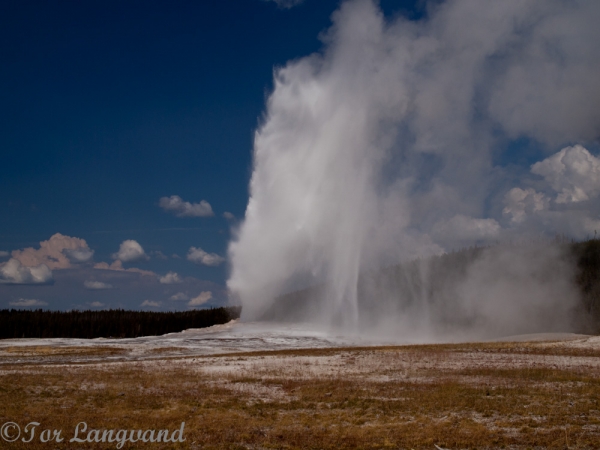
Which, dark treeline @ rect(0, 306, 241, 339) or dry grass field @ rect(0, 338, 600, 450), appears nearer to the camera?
dry grass field @ rect(0, 338, 600, 450)

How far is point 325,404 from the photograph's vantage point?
63.5 ft

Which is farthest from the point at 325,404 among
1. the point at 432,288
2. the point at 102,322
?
the point at 102,322

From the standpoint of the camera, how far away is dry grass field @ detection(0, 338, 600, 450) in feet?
47.7

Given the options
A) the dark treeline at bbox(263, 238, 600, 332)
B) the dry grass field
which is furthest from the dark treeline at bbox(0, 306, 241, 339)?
the dry grass field

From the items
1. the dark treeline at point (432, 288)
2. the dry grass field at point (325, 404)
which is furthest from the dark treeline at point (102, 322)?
the dry grass field at point (325, 404)

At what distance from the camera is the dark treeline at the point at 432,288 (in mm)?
87438

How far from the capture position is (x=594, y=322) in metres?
83.1

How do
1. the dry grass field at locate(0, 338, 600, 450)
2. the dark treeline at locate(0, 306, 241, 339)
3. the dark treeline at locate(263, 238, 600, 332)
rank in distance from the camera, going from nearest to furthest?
the dry grass field at locate(0, 338, 600, 450) → the dark treeline at locate(263, 238, 600, 332) → the dark treeline at locate(0, 306, 241, 339)

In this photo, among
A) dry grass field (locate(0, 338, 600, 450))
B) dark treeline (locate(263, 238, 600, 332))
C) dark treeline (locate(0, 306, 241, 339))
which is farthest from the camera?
dark treeline (locate(0, 306, 241, 339))

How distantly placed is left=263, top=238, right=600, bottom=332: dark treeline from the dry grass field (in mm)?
61699

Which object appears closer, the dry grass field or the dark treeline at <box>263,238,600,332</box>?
the dry grass field

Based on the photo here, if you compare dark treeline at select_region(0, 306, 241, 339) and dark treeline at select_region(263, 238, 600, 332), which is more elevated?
dark treeline at select_region(263, 238, 600, 332)

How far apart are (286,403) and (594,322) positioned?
258 feet

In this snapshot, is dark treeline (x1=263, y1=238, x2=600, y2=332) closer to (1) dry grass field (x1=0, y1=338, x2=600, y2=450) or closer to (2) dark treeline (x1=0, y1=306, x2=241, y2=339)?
(2) dark treeline (x1=0, y1=306, x2=241, y2=339)
